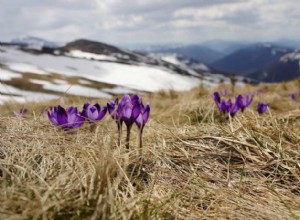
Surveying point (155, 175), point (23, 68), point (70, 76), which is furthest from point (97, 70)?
point (155, 175)

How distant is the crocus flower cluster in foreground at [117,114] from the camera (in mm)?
3221

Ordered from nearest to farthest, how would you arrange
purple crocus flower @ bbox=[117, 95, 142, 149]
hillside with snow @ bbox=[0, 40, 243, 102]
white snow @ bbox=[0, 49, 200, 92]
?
purple crocus flower @ bbox=[117, 95, 142, 149]
hillside with snow @ bbox=[0, 40, 243, 102]
white snow @ bbox=[0, 49, 200, 92]

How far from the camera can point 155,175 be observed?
266cm

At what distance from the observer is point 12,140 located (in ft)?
9.66

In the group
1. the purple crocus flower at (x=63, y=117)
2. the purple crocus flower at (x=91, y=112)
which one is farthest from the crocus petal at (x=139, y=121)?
the purple crocus flower at (x=63, y=117)

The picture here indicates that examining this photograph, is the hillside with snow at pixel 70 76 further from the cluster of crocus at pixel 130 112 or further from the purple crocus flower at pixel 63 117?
the cluster of crocus at pixel 130 112

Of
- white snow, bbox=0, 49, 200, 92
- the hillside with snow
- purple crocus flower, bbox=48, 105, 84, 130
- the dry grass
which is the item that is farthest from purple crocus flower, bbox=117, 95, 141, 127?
white snow, bbox=0, 49, 200, 92

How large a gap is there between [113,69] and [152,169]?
8272 centimetres

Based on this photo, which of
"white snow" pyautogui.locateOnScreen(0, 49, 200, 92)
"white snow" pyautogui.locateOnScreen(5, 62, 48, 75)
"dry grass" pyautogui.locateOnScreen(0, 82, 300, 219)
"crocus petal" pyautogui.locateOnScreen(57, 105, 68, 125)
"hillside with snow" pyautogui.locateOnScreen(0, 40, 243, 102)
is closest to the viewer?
"dry grass" pyautogui.locateOnScreen(0, 82, 300, 219)

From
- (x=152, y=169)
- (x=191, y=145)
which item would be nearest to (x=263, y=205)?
(x=152, y=169)

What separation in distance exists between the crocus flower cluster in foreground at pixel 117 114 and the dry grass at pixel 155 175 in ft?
0.37

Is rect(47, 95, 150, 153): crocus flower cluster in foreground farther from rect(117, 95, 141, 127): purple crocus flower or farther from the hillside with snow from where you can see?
the hillside with snow

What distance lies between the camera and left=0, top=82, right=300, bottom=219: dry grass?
196 cm

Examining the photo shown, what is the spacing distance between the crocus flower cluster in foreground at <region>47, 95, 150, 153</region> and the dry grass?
11 cm
